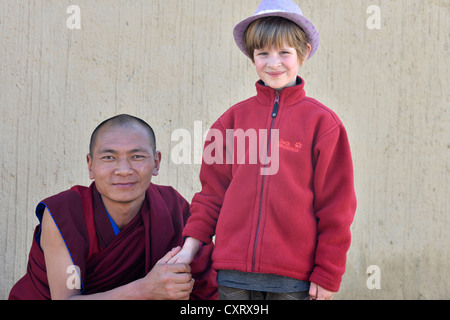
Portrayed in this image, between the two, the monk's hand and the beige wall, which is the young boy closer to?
the monk's hand

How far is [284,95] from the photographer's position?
7.13ft

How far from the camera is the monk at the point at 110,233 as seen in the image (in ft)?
8.21

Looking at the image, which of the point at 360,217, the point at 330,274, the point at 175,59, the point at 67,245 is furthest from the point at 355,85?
the point at 67,245

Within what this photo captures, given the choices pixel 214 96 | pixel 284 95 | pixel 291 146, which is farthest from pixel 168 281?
pixel 214 96

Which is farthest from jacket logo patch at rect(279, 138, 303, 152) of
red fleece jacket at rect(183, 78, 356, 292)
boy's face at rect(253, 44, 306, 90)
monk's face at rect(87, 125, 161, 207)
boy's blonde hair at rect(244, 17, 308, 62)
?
monk's face at rect(87, 125, 161, 207)

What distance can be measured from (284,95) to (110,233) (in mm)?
1095

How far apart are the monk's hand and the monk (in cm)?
2

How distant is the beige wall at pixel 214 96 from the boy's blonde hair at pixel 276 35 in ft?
4.71

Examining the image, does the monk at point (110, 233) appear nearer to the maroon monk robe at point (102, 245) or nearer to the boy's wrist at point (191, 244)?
the maroon monk robe at point (102, 245)

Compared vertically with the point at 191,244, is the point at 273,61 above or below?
above

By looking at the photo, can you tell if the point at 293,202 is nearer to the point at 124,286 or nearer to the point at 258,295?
the point at 258,295

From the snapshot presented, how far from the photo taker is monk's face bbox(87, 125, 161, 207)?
2.60 m

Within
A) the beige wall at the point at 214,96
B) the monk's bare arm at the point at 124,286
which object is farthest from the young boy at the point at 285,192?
the beige wall at the point at 214,96

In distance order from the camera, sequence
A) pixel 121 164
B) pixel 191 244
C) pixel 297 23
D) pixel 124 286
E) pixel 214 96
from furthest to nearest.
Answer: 1. pixel 214 96
2. pixel 121 164
3. pixel 124 286
4. pixel 191 244
5. pixel 297 23
